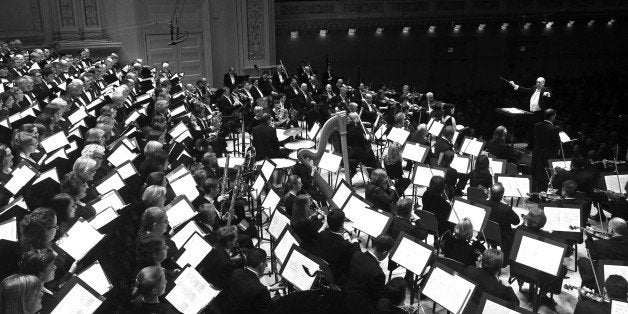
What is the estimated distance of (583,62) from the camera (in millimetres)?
25109

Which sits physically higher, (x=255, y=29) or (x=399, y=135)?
(x=255, y=29)

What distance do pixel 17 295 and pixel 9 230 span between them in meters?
1.54

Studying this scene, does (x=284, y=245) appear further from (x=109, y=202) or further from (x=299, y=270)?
(x=109, y=202)

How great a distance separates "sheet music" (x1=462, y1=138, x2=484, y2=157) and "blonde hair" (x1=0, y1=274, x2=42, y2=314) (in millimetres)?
7236

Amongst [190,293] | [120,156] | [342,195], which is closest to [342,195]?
[342,195]

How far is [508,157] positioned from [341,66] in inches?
529

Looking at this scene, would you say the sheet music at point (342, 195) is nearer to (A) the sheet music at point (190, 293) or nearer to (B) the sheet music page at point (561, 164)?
(A) the sheet music at point (190, 293)

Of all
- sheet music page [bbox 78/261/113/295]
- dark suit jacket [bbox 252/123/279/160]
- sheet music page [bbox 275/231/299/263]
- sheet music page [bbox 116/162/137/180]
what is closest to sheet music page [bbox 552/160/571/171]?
dark suit jacket [bbox 252/123/279/160]

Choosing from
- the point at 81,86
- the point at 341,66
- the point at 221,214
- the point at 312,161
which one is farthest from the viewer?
the point at 341,66

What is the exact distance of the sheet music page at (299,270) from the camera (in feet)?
15.7

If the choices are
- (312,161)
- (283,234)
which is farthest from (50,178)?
(312,161)

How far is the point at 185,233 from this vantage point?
539cm

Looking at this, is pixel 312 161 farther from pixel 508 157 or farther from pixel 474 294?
pixel 474 294

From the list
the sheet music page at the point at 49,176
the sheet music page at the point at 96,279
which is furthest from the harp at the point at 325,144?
the sheet music page at the point at 96,279
